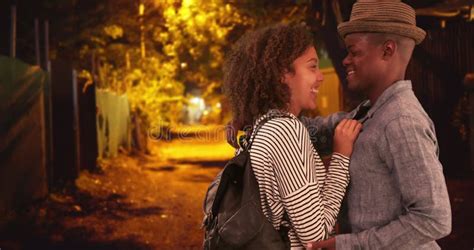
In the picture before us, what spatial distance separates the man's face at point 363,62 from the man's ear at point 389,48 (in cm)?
2

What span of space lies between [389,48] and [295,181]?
27.5 inches

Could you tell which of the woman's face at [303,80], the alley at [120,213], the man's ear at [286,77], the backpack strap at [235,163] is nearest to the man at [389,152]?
the woman's face at [303,80]

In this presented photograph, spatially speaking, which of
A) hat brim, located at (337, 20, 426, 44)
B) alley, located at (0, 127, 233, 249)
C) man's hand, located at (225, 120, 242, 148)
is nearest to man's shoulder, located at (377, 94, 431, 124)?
hat brim, located at (337, 20, 426, 44)

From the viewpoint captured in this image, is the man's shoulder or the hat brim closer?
the man's shoulder

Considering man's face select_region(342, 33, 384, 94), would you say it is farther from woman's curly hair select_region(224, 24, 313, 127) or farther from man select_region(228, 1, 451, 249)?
woman's curly hair select_region(224, 24, 313, 127)

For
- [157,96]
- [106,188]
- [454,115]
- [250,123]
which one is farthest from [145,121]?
[250,123]

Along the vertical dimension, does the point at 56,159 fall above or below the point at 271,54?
below

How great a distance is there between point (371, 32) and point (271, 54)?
1.44ft

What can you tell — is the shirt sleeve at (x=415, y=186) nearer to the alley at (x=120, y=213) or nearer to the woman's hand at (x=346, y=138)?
the woman's hand at (x=346, y=138)

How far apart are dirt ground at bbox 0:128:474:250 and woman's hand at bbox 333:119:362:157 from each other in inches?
165

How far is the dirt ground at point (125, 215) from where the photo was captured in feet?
22.9

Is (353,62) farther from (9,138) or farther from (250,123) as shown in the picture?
(9,138)

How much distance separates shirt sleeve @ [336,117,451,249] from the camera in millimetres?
1964

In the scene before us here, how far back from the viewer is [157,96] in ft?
70.8
